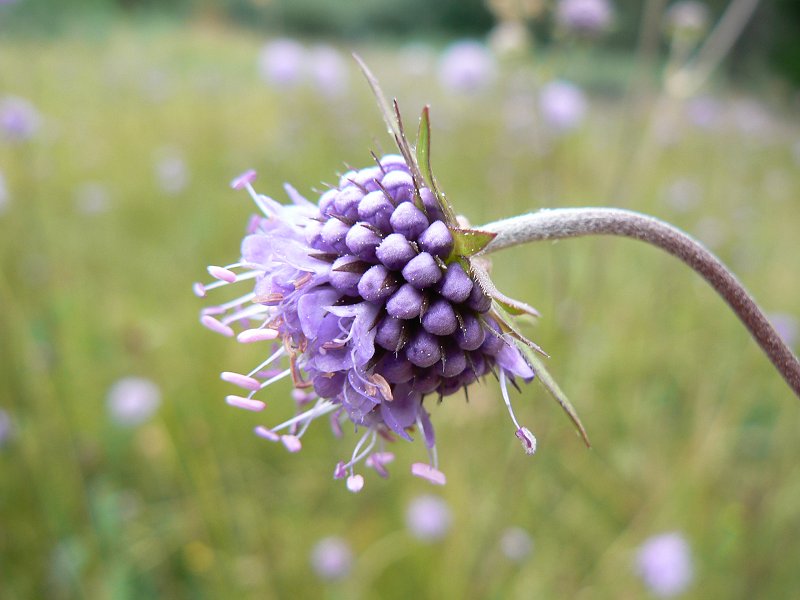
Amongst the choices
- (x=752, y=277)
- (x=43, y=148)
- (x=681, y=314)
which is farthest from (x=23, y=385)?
(x=752, y=277)

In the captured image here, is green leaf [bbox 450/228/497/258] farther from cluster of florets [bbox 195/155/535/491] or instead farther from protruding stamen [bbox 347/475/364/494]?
protruding stamen [bbox 347/475/364/494]

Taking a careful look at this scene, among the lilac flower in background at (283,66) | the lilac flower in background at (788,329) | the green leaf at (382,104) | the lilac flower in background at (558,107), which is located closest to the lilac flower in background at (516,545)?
the green leaf at (382,104)

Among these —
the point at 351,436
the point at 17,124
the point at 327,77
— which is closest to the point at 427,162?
the point at 351,436

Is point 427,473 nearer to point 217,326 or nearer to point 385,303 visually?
point 385,303

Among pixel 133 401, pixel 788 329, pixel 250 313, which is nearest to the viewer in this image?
pixel 250 313

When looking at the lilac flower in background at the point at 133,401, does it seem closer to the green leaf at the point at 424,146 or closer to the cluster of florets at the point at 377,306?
the cluster of florets at the point at 377,306

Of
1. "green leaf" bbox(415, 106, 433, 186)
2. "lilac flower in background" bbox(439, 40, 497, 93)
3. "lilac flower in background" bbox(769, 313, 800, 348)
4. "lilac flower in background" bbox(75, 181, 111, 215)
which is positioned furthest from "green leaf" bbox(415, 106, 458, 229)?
"lilac flower in background" bbox(439, 40, 497, 93)
